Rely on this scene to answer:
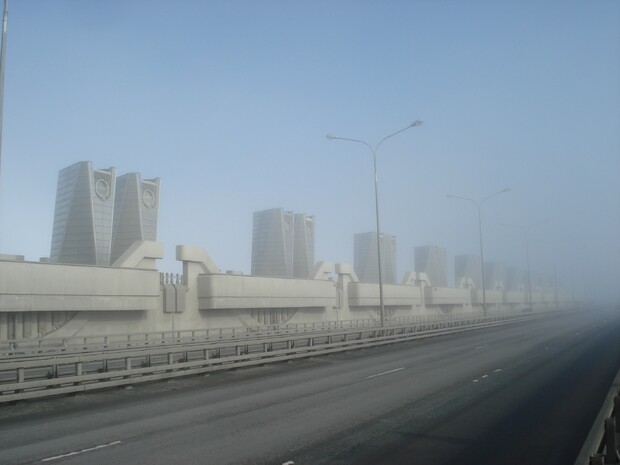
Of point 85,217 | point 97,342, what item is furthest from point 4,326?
point 85,217

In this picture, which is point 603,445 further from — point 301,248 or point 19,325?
point 301,248

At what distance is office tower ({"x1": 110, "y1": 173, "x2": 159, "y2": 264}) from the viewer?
50000 millimetres

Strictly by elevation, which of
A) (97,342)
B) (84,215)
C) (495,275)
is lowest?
(97,342)

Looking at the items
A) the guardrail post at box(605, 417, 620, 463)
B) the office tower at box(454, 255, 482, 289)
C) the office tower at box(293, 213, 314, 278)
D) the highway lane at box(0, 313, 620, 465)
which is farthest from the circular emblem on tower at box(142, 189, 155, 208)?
the office tower at box(454, 255, 482, 289)

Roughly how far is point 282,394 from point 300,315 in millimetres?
43079

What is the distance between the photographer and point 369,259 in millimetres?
96062

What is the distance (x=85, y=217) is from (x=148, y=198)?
905 cm

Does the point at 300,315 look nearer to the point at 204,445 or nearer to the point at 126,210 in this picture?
the point at 126,210

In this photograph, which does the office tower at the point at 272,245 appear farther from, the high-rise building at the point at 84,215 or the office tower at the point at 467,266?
the office tower at the point at 467,266

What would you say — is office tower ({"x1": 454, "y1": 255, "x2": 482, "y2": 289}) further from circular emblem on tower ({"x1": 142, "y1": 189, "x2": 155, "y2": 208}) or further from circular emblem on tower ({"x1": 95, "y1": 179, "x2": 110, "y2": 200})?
circular emblem on tower ({"x1": 95, "y1": 179, "x2": 110, "y2": 200})

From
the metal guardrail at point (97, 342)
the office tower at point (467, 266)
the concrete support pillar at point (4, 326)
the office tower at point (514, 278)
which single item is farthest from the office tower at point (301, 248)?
the office tower at point (514, 278)

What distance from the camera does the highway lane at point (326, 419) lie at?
735 centimetres

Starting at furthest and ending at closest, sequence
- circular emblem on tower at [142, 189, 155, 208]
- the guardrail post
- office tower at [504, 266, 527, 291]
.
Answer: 1. office tower at [504, 266, 527, 291]
2. circular emblem on tower at [142, 189, 155, 208]
3. the guardrail post

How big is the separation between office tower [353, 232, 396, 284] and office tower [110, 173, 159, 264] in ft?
170
